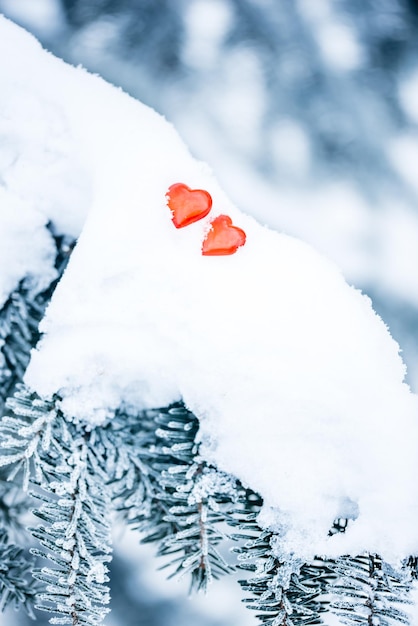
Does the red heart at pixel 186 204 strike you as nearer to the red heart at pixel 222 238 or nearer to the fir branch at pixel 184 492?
the red heart at pixel 222 238

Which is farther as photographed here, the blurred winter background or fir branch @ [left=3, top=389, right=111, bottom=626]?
the blurred winter background

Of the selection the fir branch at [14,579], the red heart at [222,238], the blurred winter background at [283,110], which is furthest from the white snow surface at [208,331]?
the blurred winter background at [283,110]

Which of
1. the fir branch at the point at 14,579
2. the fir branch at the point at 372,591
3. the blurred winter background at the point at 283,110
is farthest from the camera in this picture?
the blurred winter background at the point at 283,110

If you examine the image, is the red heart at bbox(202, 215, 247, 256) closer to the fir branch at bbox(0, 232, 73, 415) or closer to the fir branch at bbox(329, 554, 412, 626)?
the fir branch at bbox(0, 232, 73, 415)

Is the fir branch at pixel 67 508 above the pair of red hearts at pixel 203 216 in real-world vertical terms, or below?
below

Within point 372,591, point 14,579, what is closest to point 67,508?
point 14,579

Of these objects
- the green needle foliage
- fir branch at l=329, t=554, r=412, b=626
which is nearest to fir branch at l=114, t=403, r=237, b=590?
the green needle foliage
